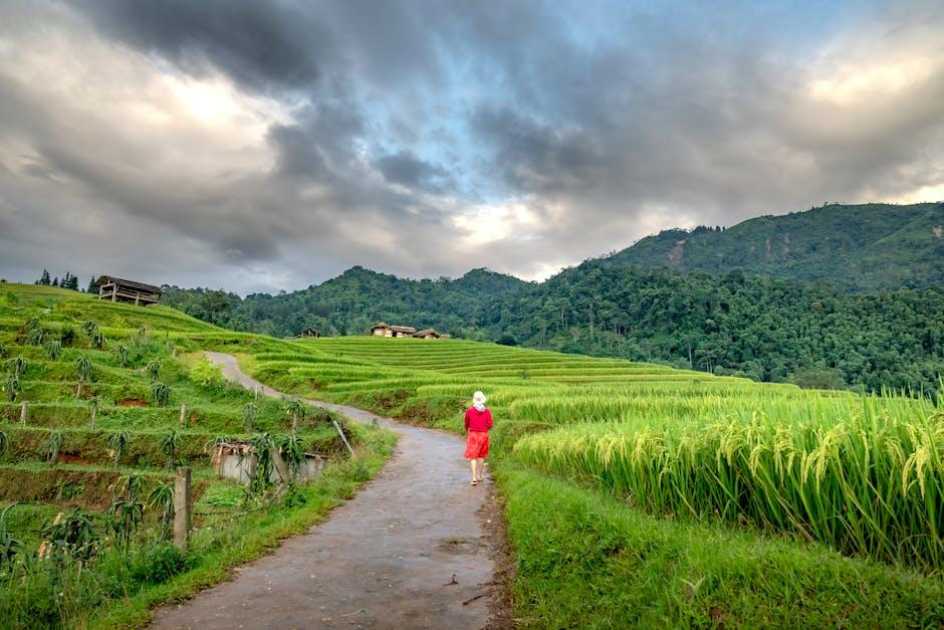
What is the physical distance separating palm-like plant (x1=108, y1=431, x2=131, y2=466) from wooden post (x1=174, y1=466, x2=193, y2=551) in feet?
37.3

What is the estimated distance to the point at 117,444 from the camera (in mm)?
17375

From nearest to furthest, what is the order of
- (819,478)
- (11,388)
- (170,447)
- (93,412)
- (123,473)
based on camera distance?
1. (819,478)
2. (123,473)
3. (170,447)
4. (93,412)
5. (11,388)

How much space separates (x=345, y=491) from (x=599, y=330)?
320 ft

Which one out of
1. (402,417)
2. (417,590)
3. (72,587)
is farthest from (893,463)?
(402,417)

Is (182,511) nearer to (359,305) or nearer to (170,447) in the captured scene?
(170,447)

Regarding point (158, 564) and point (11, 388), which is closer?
point (158, 564)

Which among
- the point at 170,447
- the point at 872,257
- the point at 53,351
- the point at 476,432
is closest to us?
the point at 476,432

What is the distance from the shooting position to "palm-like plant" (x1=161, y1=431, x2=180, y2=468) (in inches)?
677

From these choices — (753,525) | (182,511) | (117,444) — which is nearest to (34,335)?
(117,444)

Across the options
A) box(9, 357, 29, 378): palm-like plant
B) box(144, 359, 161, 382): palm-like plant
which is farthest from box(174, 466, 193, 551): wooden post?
box(144, 359, 161, 382): palm-like plant

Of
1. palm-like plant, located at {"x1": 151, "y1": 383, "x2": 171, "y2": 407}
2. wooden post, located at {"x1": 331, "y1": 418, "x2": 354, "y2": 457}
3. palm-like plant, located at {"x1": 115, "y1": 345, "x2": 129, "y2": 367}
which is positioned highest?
palm-like plant, located at {"x1": 115, "y1": 345, "x2": 129, "y2": 367}

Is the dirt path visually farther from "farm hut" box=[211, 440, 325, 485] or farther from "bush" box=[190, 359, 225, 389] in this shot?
"bush" box=[190, 359, 225, 389]

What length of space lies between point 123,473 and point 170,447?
1.44 m

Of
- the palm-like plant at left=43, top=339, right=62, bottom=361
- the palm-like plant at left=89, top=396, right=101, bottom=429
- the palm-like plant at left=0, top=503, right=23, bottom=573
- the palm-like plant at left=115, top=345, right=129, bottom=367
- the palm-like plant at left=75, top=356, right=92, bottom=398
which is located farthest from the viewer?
the palm-like plant at left=115, top=345, right=129, bottom=367
